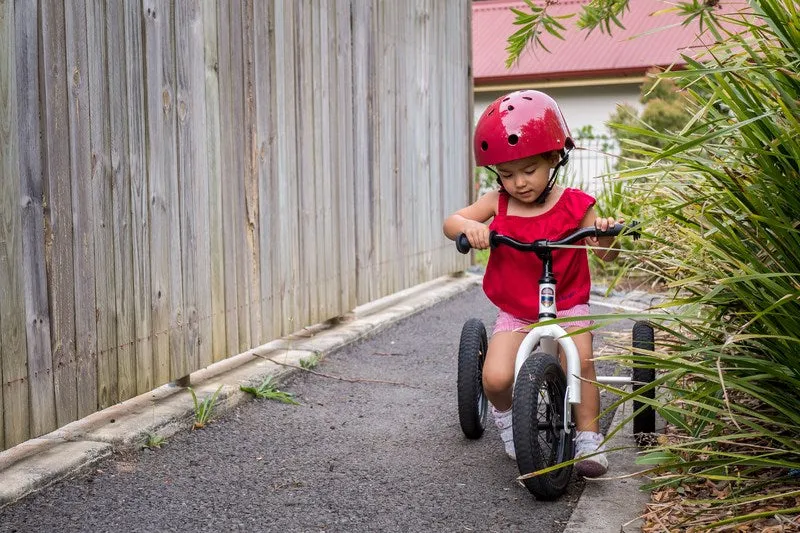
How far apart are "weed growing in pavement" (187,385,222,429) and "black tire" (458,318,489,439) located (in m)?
1.10

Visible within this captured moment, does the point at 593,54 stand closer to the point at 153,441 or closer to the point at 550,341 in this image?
the point at 550,341

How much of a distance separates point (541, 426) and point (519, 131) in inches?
39.7

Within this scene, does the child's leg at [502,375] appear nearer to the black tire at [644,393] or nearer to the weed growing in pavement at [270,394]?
the black tire at [644,393]

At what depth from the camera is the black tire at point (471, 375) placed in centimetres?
361

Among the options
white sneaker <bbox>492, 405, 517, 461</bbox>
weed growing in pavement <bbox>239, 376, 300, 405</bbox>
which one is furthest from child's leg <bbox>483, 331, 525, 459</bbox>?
Answer: weed growing in pavement <bbox>239, 376, 300, 405</bbox>

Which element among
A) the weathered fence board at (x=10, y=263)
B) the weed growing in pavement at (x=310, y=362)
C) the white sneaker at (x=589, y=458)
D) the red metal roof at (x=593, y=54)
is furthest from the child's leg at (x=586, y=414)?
the red metal roof at (x=593, y=54)

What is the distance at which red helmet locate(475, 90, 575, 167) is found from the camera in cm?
329

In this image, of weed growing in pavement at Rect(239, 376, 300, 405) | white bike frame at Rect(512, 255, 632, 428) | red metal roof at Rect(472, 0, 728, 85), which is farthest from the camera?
red metal roof at Rect(472, 0, 728, 85)

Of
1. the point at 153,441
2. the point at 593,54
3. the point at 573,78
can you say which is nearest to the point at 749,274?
the point at 153,441

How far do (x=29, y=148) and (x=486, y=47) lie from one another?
706 inches

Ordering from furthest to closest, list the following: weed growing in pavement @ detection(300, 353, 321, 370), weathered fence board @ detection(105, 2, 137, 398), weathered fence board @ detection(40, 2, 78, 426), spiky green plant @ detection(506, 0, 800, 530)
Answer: weed growing in pavement @ detection(300, 353, 321, 370), weathered fence board @ detection(105, 2, 137, 398), weathered fence board @ detection(40, 2, 78, 426), spiky green plant @ detection(506, 0, 800, 530)

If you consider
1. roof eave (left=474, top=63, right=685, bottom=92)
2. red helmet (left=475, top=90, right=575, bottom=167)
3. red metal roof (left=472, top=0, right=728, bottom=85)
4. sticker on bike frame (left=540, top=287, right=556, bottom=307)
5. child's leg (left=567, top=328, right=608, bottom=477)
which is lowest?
child's leg (left=567, top=328, right=608, bottom=477)

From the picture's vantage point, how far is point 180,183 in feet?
14.0

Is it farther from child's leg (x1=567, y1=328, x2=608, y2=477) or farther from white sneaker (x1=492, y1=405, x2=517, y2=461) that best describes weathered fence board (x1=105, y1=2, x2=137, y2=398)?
child's leg (x1=567, y1=328, x2=608, y2=477)
